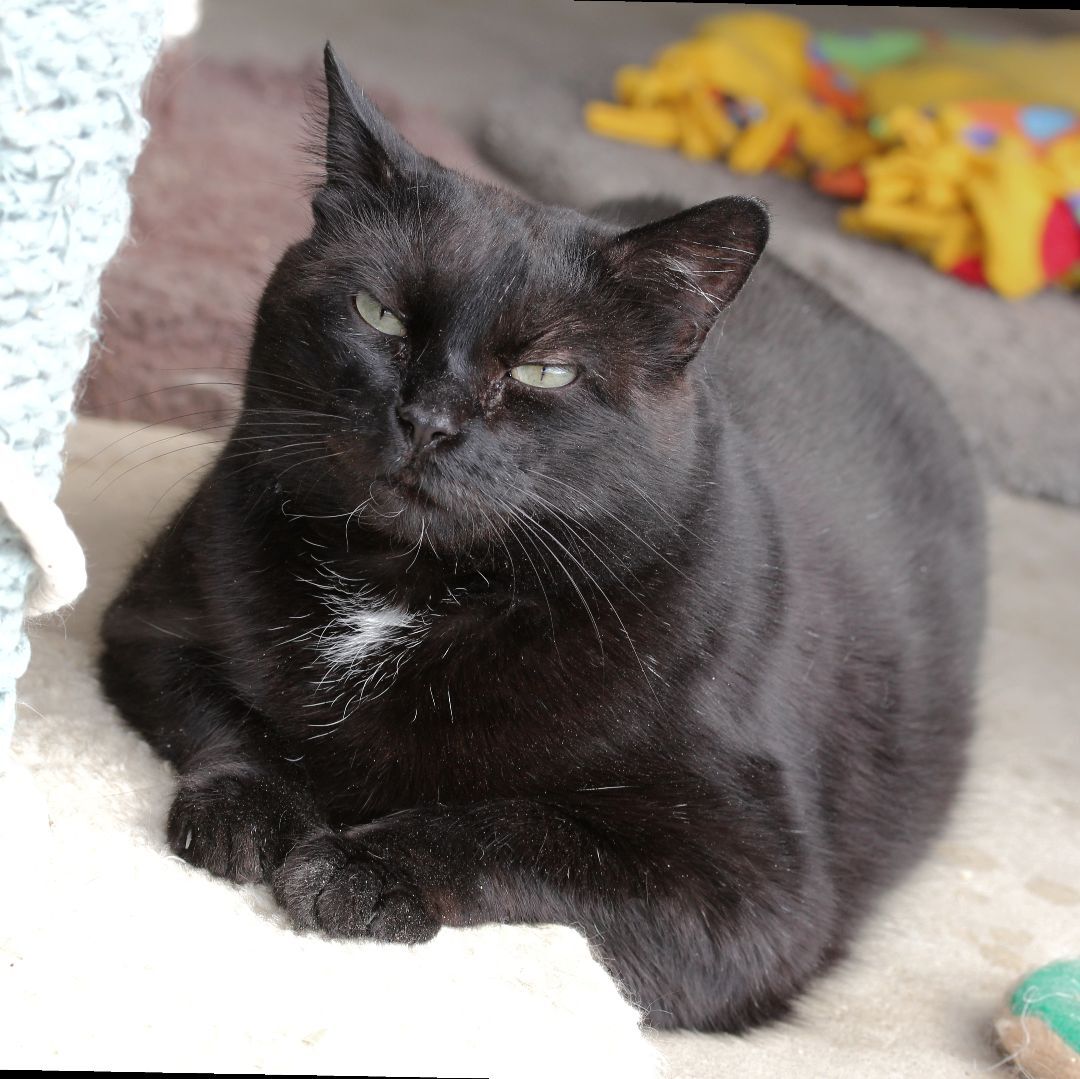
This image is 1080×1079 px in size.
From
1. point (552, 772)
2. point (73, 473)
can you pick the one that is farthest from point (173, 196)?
point (552, 772)

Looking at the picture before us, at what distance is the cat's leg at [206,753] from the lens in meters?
1.16

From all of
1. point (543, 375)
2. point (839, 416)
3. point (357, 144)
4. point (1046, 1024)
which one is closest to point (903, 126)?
point (839, 416)

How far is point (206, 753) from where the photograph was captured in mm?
1284

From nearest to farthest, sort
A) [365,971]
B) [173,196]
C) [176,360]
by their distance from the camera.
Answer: [365,971] < [176,360] < [173,196]

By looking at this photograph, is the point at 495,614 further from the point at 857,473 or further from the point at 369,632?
the point at 857,473

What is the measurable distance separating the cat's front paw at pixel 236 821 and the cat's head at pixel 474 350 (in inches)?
9.5

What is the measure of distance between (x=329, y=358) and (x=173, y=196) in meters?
1.86

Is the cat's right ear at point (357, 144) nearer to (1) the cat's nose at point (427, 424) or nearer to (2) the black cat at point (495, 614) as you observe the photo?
(2) the black cat at point (495, 614)

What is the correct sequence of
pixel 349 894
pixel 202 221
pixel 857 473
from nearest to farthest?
pixel 349 894 < pixel 857 473 < pixel 202 221

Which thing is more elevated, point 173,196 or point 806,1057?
point 806,1057

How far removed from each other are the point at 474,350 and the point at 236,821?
1.38 feet

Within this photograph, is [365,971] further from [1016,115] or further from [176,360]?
[1016,115]

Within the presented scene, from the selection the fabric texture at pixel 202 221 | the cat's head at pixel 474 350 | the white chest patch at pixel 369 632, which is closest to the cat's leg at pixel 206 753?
the white chest patch at pixel 369 632

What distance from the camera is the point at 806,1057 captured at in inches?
48.8
